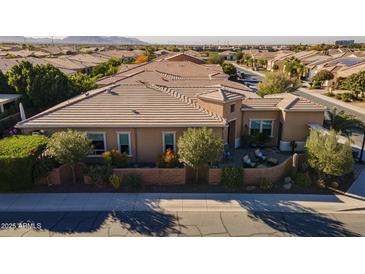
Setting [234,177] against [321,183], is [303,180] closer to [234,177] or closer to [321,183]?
[321,183]

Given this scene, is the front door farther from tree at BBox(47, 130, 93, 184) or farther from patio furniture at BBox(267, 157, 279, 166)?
tree at BBox(47, 130, 93, 184)

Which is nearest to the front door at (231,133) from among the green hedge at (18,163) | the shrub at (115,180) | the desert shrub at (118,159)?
the desert shrub at (118,159)

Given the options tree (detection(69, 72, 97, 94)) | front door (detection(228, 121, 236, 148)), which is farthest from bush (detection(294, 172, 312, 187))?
tree (detection(69, 72, 97, 94))

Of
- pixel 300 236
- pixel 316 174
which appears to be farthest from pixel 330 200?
pixel 300 236

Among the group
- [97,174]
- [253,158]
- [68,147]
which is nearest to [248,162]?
[253,158]

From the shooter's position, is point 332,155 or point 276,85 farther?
point 276,85

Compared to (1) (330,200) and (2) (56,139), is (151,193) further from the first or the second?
(1) (330,200)
